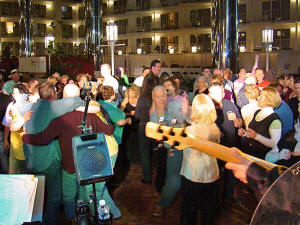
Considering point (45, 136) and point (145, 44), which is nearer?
point (45, 136)

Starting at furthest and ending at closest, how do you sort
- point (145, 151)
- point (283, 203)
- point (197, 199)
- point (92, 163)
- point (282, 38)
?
point (282, 38)
point (145, 151)
point (197, 199)
point (92, 163)
point (283, 203)

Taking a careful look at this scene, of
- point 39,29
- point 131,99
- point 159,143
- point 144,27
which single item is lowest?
point 159,143

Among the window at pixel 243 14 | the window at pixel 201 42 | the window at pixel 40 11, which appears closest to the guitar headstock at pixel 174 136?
the window at pixel 243 14

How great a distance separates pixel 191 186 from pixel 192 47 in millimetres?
29775

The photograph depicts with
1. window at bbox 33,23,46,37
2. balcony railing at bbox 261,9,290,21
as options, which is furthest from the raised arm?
window at bbox 33,23,46,37

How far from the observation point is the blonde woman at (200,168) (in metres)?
3.45

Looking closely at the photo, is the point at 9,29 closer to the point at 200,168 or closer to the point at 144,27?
the point at 144,27

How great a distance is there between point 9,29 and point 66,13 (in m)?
6.66

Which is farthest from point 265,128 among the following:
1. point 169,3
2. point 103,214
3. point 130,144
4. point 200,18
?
point 169,3

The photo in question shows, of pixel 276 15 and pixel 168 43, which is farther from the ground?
pixel 276 15

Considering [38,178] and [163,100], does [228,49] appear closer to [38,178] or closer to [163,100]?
[163,100]

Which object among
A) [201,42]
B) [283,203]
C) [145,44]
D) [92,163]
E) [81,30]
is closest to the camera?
[283,203]

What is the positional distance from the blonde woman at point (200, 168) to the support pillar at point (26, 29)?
20084 millimetres

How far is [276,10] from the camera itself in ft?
94.2
